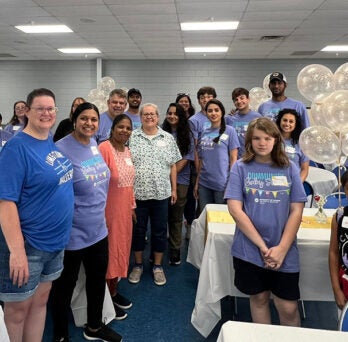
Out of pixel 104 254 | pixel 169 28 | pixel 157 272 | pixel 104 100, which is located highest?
pixel 169 28

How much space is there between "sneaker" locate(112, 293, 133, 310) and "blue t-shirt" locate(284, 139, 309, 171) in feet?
5.83

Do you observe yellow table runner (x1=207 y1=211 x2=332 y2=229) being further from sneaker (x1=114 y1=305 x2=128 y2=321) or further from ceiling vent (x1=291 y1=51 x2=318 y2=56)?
ceiling vent (x1=291 y1=51 x2=318 y2=56)

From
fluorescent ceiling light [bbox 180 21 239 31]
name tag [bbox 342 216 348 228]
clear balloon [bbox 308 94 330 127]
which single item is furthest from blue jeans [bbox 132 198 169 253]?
fluorescent ceiling light [bbox 180 21 239 31]

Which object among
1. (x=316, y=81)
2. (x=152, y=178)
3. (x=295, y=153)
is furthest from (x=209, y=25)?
(x=152, y=178)

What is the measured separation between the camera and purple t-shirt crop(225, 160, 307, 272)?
1.65m

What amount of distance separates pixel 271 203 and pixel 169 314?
4.01 ft

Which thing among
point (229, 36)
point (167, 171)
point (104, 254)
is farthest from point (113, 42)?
point (104, 254)

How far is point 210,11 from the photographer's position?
16.3ft

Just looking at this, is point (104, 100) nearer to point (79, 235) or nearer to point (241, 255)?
point (79, 235)

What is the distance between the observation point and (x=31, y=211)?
1.40 m

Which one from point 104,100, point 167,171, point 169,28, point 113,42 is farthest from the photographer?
point 113,42

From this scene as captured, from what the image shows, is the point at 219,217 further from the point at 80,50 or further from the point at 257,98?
the point at 80,50

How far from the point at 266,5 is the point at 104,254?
434 cm

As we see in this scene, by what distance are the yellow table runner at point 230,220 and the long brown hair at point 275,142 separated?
2.07 feet
